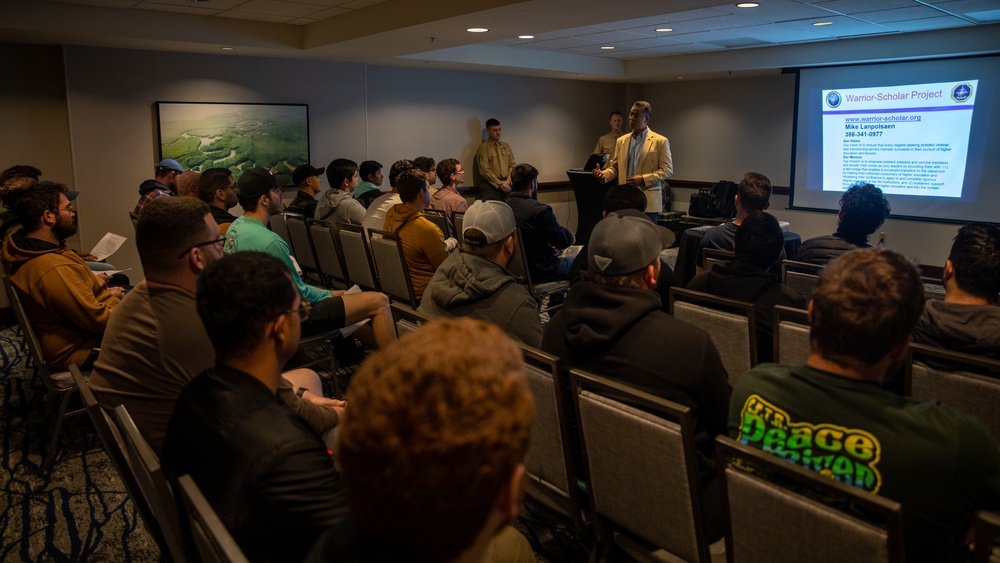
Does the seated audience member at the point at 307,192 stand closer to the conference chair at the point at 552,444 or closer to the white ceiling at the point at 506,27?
the white ceiling at the point at 506,27

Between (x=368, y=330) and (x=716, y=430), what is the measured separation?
102 inches

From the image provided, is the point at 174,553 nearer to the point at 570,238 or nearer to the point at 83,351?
the point at 83,351

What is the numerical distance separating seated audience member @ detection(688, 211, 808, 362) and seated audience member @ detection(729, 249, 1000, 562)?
110cm

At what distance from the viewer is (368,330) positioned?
3955 mm

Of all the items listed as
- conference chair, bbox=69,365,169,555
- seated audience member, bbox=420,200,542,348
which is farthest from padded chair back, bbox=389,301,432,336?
conference chair, bbox=69,365,169,555

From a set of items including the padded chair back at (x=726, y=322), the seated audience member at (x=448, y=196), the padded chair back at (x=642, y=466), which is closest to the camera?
the padded chair back at (x=642, y=466)

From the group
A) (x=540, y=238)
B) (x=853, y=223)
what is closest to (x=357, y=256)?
(x=540, y=238)

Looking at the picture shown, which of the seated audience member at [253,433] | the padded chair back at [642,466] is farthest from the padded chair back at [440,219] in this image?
the seated audience member at [253,433]

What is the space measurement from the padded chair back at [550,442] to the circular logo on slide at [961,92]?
6.86m

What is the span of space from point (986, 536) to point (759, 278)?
5.58 ft

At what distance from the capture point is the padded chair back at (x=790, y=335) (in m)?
2.23

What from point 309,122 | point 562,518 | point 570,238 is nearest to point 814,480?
point 562,518

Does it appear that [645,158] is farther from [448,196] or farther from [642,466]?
[642,466]

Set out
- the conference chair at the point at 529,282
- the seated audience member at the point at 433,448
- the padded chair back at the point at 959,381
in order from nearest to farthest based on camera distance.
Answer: the seated audience member at the point at 433,448 < the padded chair back at the point at 959,381 < the conference chair at the point at 529,282
